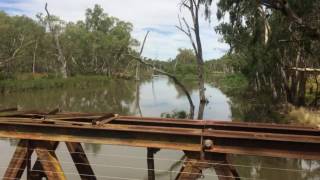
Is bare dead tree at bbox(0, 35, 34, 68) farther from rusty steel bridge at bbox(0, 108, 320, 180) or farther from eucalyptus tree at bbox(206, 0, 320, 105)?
rusty steel bridge at bbox(0, 108, 320, 180)

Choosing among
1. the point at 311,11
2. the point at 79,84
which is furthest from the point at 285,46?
the point at 79,84

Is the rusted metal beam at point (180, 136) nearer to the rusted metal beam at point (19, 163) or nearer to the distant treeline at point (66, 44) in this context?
the rusted metal beam at point (19, 163)

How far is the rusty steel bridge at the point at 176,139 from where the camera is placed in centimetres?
582

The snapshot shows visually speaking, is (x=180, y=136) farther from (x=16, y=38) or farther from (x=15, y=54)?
(x=16, y=38)

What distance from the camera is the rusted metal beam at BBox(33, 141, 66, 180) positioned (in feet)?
21.6

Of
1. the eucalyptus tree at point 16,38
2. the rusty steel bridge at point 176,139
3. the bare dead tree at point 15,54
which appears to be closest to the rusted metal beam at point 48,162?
the rusty steel bridge at point 176,139

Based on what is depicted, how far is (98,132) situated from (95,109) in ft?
83.3

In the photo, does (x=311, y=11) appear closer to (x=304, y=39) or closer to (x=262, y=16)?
(x=304, y=39)

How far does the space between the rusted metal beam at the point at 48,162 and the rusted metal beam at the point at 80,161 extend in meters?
0.90

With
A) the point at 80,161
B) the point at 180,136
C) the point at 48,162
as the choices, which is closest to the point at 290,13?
the point at 80,161

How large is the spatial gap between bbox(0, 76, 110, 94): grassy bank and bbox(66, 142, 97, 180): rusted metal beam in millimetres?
36708

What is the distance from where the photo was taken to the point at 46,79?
174ft

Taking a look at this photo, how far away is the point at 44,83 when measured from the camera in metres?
50.9

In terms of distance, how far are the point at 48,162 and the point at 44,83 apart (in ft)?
150
